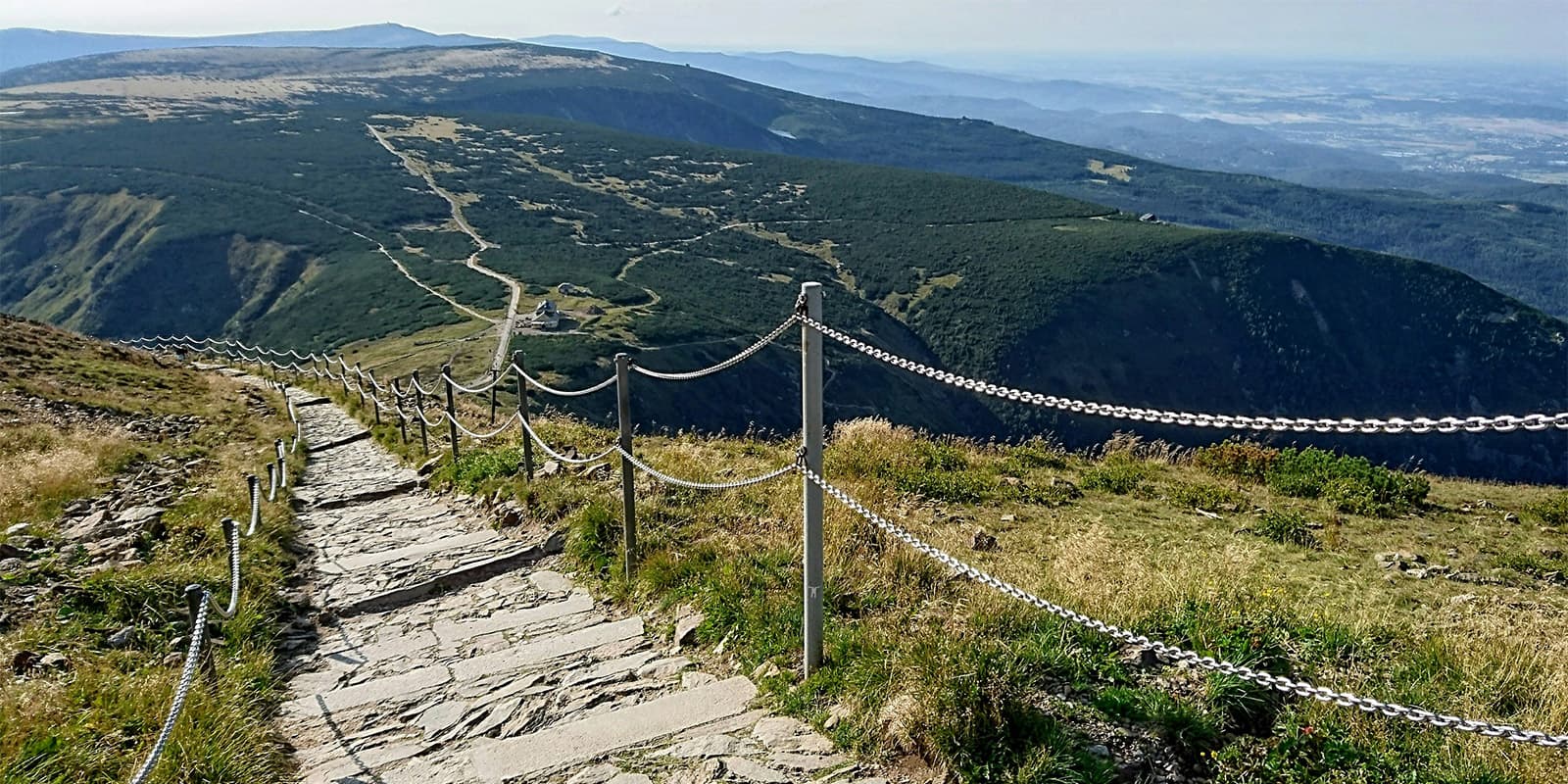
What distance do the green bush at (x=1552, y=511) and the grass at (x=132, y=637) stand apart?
10392 mm

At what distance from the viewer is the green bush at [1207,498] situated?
348 inches

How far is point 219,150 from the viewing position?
13512cm

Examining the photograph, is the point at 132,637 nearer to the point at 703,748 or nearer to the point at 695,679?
the point at 695,679

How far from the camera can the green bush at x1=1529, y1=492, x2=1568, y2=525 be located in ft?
28.3

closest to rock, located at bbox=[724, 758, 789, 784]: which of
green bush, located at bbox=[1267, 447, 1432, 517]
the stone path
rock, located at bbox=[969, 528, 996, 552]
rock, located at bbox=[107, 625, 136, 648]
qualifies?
the stone path

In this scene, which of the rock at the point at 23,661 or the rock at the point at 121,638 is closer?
the rock at the point at 23,661

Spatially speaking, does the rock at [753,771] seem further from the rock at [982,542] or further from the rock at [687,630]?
the rock at [982,542]

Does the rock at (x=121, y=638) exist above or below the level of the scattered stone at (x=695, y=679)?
below

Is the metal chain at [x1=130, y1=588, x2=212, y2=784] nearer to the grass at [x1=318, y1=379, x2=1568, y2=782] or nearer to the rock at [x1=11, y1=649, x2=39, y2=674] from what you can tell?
the rock at [x1=11, y1=649, x2=39, y2=674]

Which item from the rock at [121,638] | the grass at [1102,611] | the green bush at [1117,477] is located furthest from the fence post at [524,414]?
the green bush at [1117,477]

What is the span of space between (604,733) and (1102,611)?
2.43 meters

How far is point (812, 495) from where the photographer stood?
15.2 ft

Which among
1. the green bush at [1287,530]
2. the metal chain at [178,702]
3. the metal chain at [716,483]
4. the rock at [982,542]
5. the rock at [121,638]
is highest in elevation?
the metal chain at [716,483]

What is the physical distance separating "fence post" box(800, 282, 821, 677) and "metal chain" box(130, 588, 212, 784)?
2745 millimetres
